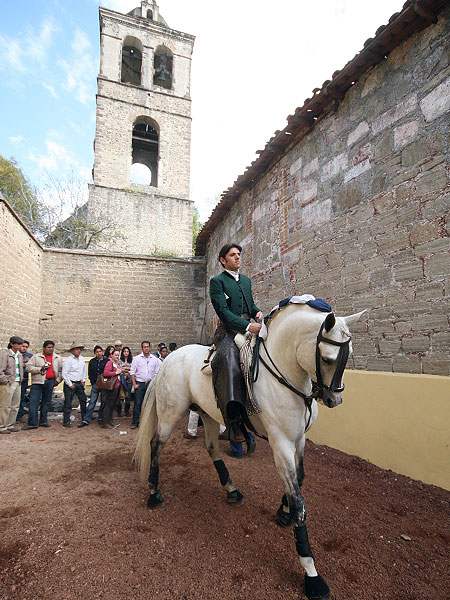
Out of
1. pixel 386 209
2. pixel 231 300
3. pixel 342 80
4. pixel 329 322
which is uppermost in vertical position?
pixel 342 80

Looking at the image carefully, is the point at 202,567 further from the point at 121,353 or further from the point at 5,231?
the point at 5,231

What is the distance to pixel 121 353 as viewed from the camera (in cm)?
837

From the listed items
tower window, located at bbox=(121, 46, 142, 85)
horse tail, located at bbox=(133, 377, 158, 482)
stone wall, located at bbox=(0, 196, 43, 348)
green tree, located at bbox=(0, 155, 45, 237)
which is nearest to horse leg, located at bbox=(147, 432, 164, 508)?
horse tail, located at bbox=(133, 377, 158, 482)

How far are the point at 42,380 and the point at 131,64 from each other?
23480 mm

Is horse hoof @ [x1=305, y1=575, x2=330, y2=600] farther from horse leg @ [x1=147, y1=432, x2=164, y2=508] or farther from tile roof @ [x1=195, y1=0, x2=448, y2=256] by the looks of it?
tile roof @ [x1=195, y1=0, x2=448, y2=256]

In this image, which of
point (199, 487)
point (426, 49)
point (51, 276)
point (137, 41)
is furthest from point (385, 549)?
point (137, 41)

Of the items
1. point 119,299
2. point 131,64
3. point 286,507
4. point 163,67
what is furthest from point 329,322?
point 131,64

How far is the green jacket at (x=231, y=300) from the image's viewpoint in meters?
2.80

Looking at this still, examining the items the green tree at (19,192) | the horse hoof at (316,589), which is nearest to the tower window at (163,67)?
the green tree at (19,192)

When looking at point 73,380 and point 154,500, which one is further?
point 73,380

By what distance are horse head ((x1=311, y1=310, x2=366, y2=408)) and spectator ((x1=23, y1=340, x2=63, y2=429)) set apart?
6.15 m

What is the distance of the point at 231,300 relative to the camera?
3023mm

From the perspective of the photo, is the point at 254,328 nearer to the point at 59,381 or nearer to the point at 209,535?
the point at 209,535

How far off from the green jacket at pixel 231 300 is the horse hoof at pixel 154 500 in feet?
5.84
